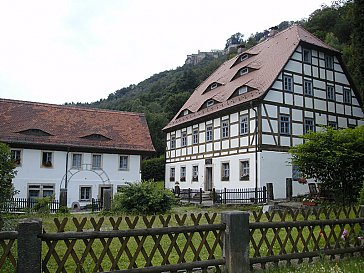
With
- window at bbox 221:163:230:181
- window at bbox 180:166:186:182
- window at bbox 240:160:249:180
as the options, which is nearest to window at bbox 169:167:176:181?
window at bbox 180:166:186:182

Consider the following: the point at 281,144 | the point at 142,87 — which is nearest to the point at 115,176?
the point at 281,144

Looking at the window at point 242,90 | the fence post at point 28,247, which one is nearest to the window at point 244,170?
the window at point 242,90

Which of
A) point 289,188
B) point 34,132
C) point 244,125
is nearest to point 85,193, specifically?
point 34,132

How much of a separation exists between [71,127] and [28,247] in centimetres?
2688

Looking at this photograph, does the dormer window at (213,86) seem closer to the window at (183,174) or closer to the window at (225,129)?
the window at (225,129)

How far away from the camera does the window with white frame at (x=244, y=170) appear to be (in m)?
25.5

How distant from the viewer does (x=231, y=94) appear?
28.2 m

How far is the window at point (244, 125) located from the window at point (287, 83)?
11.0ft

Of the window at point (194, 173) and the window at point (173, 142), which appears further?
the window at point (173, 142)

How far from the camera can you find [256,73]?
28.5 m

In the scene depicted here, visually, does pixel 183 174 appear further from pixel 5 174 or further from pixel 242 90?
pixel 5 174

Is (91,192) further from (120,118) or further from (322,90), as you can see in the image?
(322,90)

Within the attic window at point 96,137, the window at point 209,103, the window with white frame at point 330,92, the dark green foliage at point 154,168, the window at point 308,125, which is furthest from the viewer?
the dark green foliage at point 154,168

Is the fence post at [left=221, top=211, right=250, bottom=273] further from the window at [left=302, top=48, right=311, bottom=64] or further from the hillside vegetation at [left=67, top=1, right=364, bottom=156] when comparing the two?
the window at [left=302, top=48, right=311, bottom=64]
